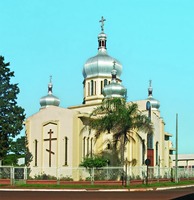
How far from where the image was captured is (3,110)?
49.2 metres

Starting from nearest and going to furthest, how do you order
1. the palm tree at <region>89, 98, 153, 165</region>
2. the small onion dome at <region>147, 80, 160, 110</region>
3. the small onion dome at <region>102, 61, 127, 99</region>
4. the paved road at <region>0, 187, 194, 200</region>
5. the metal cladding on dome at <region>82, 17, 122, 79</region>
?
the paved road at <region>0, 187, 194, 200</region>, the palm tree at <region>89, 98, 153, 165</region>, the small onion dome at <region>102, 61, 127, 99</region>, the metal cladding on dome at <region>82, 17, 122, 79</region>, the small onion dome at <region>147, 80, 160, 110</region>

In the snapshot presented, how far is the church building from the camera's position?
160ft

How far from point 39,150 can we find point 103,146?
277 inches

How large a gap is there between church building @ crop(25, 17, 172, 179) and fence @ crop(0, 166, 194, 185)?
1.40ft

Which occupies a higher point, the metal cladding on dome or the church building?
the metal cladding on dome

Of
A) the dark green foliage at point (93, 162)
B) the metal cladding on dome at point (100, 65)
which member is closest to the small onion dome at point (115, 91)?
the metal cladding on dome at point (100, 65)

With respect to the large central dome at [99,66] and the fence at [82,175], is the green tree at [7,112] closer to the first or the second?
the fence at [82,175]

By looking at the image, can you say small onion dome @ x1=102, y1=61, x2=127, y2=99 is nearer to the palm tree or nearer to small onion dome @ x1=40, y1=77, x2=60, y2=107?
the palm tree

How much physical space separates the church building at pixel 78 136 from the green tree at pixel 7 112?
3.54 m

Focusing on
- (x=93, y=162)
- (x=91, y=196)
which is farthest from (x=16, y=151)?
(x=91, y=196)

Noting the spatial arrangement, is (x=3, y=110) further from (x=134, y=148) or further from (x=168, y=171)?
(x=168, y=171)

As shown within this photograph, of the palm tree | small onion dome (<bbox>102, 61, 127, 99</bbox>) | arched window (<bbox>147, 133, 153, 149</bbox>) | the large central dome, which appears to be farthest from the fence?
the large central dome

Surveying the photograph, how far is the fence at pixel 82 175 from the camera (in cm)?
4006

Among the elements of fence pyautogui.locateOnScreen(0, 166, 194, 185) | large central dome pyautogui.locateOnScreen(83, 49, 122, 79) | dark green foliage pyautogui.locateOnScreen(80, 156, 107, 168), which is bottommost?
fence pyautogui.locateOnScreen(0, 166, 194, 185)
